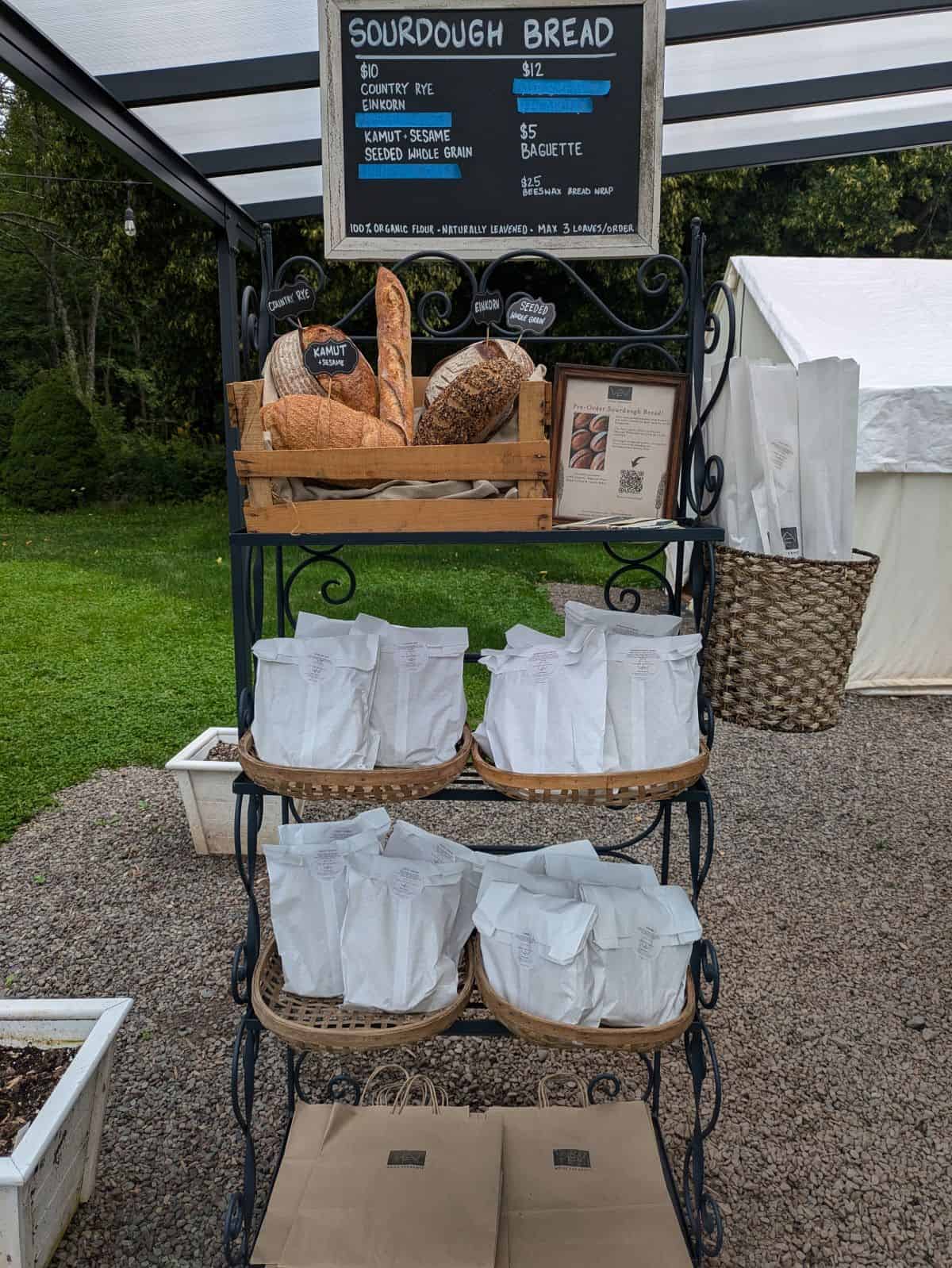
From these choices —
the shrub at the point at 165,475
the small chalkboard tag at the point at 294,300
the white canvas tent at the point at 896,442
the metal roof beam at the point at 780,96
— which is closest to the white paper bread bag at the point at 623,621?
the small chalkboard tag at the point at 294,300

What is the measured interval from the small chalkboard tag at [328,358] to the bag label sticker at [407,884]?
32.2 inches

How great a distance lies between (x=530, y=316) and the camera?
4.93 ft

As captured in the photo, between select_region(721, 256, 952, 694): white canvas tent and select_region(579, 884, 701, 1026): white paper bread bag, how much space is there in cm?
349

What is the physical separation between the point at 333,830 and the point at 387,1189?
691mm

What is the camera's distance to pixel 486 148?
1584 millimetres

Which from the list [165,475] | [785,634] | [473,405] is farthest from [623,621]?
[165,475]

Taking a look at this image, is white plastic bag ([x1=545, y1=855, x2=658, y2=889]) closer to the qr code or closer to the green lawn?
the qr code

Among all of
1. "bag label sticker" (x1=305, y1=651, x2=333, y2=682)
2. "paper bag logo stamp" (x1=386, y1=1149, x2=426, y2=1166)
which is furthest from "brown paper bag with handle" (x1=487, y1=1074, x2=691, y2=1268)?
"bag label sticker" (x1=305, y1=651, x2=333, y2=682)

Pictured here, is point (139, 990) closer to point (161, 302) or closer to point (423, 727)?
point (423, 727)

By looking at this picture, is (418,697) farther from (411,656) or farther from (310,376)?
(310,376)

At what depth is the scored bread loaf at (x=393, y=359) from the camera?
1.43 m

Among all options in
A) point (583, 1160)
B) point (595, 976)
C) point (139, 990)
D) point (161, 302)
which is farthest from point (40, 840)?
point (161, 302)

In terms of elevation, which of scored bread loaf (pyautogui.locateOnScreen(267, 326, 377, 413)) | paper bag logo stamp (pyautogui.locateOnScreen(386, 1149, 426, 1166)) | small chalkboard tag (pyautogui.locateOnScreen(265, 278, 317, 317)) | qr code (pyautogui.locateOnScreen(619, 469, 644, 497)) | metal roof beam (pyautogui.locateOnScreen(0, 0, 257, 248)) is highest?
metal roof beam (pyautogui.locateOnScreen(0, 0, 257, 248))

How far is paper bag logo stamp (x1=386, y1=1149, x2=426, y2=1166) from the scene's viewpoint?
5.95 feet
